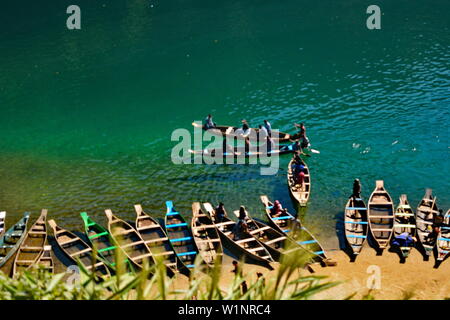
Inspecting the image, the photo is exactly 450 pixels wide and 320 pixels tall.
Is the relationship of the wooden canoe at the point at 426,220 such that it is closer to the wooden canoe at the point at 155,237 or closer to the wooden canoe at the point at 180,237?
the wooden canoe at the point at 180,237

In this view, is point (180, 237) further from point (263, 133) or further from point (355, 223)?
point (263, 133)

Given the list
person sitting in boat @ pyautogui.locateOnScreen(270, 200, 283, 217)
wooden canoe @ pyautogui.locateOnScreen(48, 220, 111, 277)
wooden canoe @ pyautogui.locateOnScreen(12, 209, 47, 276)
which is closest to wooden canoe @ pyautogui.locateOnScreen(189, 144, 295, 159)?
person sitting in boat @ pyautogui.locateOnScreen(270, 200, 283, 217)

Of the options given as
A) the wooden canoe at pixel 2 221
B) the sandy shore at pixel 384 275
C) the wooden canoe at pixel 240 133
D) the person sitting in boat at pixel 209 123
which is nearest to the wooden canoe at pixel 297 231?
the sandy shore at pixel 384 275

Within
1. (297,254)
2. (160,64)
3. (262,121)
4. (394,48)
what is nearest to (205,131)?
(262,121)

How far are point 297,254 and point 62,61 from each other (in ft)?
160

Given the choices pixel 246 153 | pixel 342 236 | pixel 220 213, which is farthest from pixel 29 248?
pixel 342 236

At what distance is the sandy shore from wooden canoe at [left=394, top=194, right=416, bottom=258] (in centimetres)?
144

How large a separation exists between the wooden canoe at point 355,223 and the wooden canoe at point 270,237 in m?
2.97

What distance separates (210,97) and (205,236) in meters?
20.2

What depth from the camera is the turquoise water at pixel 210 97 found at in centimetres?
2922

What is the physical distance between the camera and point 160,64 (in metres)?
49.3

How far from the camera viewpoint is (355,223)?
79.8ft

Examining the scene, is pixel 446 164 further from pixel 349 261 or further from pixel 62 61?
pixel 62 61

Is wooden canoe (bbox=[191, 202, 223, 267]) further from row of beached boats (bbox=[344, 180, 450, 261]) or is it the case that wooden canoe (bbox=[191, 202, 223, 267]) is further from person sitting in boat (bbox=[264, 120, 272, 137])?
person sitting in boat (bbox=[264, 120, 272, 137])
